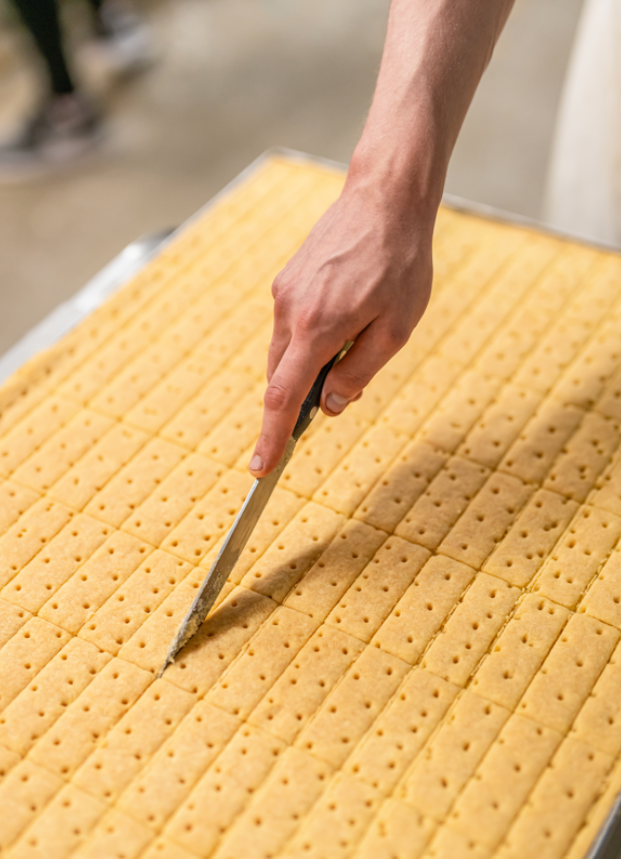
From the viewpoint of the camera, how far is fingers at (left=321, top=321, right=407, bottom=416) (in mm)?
825

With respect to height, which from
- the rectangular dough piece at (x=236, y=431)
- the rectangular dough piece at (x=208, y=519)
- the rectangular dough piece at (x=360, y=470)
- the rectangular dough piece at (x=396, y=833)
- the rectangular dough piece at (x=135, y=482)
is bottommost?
the rectangular dough piece at (x=396, y=833)

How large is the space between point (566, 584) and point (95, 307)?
0.80m

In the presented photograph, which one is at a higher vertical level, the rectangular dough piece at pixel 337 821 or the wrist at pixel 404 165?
the wrist at pixel 404 165

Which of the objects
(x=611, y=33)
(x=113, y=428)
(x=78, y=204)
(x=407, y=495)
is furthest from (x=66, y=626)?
(x=78, y=204)

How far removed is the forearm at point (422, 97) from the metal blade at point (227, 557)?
302 millimetres

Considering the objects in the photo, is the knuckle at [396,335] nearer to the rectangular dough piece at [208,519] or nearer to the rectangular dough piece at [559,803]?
the rectangular dough piece at [208,519]

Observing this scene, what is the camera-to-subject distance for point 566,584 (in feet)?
2.87

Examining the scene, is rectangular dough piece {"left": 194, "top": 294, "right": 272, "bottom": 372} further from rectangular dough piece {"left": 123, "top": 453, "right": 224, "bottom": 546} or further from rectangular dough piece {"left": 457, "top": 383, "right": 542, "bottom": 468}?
rectangular dough piece {"left": 457, "top": 383, "right": 542, "bottom": 468}

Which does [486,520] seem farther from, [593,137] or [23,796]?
[593,137]

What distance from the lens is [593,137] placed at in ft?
5.08

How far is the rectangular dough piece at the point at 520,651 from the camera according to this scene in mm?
794

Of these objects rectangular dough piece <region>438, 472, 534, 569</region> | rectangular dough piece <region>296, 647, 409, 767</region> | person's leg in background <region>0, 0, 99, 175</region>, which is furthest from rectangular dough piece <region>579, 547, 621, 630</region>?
person's leg in background <region>0, 0, 99, 175</region>

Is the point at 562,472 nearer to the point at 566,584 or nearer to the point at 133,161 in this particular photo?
the point at 566,584

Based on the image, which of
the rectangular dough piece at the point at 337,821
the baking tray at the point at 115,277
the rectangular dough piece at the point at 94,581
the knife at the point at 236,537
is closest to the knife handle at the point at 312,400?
the knife at the point at 236,537
